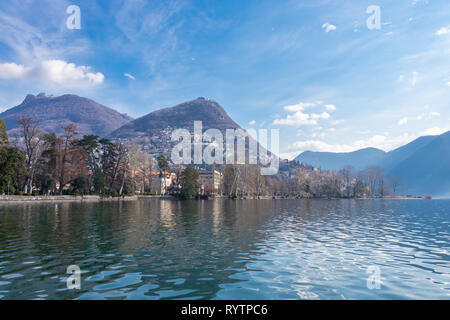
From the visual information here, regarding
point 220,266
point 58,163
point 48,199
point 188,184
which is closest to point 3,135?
point 48,199

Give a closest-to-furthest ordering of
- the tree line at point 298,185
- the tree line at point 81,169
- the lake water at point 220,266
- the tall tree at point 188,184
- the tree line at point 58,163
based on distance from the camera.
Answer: the lake water at point 220,266, the tree line at point 58,163, the tree line at point 81,169, the tall tree at point 188,184, the tree line at point 298,185

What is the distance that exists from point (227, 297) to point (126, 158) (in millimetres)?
86863

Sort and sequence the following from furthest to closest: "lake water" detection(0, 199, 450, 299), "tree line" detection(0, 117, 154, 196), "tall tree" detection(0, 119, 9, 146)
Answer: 1. "tree line" detection(0, 117, 154, 196)
2. "tall tree" detection(0, 119, 9, 146)
3. "lake water" detection(0, 199, 450, 299)

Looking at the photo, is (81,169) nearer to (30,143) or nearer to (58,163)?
(58,163)

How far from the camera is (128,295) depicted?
820 cm

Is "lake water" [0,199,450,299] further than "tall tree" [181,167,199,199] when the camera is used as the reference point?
No

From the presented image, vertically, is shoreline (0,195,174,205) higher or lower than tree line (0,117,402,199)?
lower

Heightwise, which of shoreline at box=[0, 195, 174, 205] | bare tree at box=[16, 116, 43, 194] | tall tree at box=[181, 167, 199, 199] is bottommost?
shoreline at box=[0, 195, 174, 205]

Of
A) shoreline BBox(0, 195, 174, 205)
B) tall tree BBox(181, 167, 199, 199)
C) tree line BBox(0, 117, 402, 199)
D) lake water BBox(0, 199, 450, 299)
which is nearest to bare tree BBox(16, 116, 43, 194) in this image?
tree line BBox(0, 117, 402, 199)

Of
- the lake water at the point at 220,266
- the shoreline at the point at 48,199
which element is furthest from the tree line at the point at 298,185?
the lake water at the point at 220,266

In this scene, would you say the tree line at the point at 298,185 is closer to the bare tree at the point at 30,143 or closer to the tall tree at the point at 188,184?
the tall tree at the point at 188,184

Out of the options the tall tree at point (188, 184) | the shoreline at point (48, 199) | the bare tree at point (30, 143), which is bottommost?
the shoreline at point (48, 199)

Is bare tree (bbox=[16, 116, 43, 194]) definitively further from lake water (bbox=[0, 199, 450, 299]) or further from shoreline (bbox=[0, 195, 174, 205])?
lake water (bbox=[0, 199, 450, 299])

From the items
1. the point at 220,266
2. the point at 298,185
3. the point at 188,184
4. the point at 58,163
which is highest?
the point at 58,163
